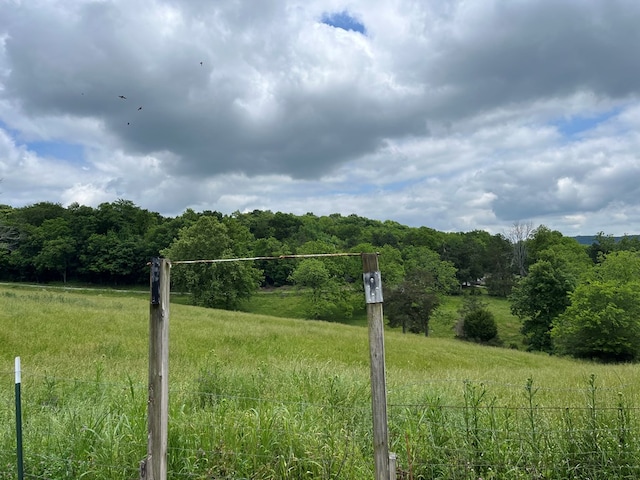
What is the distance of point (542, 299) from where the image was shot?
43562 millimetres

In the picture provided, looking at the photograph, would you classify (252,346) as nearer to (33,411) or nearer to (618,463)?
(33,411)

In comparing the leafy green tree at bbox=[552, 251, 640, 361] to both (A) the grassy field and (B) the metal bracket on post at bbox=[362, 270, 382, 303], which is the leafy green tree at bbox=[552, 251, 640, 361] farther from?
(B) the metal bracket on post at bbox=[362, 270, 382, 303]

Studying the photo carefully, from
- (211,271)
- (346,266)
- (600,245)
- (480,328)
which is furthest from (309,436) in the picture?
(600,245)

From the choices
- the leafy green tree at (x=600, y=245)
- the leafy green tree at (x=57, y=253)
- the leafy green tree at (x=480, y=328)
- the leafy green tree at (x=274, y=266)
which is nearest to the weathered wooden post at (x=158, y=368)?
the leafy green tree at (x=480, y=328)

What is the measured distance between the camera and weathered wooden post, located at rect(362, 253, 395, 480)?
299 cm

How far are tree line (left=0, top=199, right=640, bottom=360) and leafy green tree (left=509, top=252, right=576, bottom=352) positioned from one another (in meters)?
0.10

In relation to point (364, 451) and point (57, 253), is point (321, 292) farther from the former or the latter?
point (364, 451)

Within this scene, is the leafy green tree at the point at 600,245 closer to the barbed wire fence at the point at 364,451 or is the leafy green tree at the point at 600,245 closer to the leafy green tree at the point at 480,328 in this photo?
the leafy green tree at the point at 480,328

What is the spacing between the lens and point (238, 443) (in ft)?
13.0

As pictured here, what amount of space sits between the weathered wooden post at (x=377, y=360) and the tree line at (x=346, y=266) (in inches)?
1463

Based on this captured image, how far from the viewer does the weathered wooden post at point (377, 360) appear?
2990 mm

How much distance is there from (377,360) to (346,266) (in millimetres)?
60710

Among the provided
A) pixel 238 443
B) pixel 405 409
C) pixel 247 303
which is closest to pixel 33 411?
pixel 238 443

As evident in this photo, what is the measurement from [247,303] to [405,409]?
52282mm
